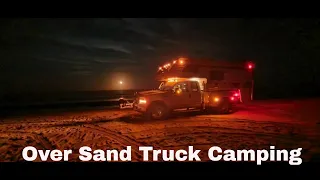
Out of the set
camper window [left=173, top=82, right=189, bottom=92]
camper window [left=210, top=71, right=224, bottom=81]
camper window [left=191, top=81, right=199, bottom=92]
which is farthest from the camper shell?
camper window [left=173, top=82, right=189, bottom=92]

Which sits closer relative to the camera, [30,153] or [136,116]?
[30,153]

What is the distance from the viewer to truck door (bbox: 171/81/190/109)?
1027 cm

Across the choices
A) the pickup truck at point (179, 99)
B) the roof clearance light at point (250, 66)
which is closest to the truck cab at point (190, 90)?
the pickup truck at point (179, 99)

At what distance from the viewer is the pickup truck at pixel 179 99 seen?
1001 centimetres

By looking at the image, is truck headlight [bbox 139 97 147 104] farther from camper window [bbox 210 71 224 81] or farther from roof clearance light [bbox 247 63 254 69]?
roof clearance light [bbox 247 63 254 69]

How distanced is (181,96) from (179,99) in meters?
0.12

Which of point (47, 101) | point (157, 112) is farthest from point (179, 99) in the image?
point (47, 101)

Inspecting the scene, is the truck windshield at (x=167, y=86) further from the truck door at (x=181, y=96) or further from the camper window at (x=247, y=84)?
the camper window at (x=247, y=84)

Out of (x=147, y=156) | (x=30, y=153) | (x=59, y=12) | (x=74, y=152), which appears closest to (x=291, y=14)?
(x=147, y=156)

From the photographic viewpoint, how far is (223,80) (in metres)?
12.4

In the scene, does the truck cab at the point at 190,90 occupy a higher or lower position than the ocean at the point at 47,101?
higher

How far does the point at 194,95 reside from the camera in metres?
10.6
